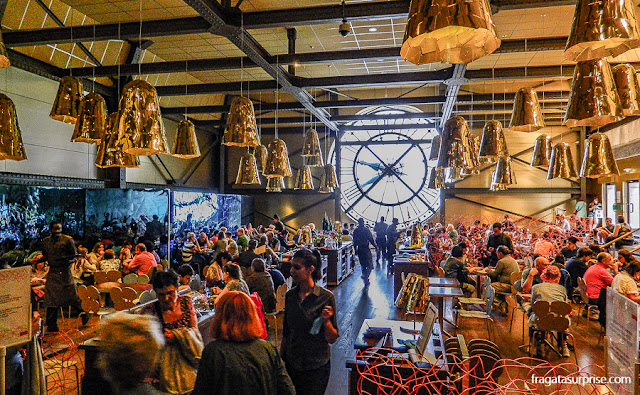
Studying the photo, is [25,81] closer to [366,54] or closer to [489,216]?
[366,54]

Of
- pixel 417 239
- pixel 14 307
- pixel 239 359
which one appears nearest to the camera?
pixel 239 359

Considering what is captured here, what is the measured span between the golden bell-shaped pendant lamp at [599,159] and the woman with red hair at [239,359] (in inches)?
95.7

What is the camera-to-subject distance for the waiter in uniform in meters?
5.93

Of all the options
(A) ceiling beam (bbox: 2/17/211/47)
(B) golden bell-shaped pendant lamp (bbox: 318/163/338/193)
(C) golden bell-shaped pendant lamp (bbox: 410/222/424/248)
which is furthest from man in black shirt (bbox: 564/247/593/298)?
(A) ceiling beam (bbox: 2/17/211/47)

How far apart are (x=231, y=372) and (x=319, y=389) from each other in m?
0.97

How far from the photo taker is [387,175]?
58.1ft

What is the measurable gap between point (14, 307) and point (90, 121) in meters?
1.47

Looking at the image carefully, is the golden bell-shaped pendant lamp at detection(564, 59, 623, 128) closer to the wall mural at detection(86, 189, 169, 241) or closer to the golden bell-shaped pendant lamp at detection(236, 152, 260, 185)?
the golden bell-shaped pendant lamp at detection(236, 152, 260, 185)

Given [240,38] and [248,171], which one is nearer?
[240,38]

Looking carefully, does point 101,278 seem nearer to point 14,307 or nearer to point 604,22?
point 14,307

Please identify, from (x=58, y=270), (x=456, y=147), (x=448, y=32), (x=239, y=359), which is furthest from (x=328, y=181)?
(x=448, y=32)

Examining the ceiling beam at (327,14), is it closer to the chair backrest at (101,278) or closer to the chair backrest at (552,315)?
the chair backrest at (552,315)

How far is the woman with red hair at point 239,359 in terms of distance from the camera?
210 centimetres

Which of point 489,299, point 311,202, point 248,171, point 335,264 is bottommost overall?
point 335,264
